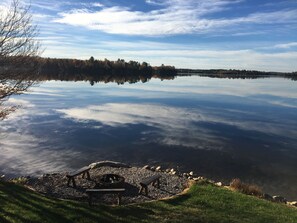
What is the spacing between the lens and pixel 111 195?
18.9 metres

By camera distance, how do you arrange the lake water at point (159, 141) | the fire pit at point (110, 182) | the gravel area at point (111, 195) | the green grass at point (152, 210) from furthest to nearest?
the lake water at point (159, 141) → the fire pit at point (110, 182) → the gravel area at point (111, 195) → the green grass at point (152, 210)

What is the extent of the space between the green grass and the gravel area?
1.42 meters

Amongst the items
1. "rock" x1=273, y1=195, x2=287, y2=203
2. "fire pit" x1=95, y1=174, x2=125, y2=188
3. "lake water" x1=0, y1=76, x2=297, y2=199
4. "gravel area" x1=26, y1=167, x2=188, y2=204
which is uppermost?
"fire pit" x1=95, y1=174, x2=125, y2=188

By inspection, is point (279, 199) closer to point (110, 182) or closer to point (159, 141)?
point (110, 182)

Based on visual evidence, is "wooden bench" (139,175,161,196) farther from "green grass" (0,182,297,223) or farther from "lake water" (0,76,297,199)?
"lake water" (0,76,297,199)

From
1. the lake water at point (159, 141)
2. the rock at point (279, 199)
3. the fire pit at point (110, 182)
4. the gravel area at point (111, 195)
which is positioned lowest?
the rock at point (279, 199)

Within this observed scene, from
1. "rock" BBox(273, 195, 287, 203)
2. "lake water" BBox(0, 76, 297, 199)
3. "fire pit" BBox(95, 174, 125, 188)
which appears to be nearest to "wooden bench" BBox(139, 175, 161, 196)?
"fire pit" BBox(95, 174, 125, 188)

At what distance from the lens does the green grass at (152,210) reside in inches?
555

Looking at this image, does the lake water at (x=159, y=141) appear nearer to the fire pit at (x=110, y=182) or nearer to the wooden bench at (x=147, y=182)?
the fire pit at (x=110, y=182)

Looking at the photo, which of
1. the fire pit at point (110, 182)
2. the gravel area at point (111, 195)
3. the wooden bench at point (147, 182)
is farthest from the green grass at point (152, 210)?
the fire pit at point (110, 182)

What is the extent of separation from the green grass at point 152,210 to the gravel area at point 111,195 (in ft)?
4.65

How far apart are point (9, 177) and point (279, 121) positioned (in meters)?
37.3

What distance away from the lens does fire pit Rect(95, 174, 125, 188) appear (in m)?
20.0

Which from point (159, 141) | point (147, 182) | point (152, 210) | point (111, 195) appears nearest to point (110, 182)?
point (111, 195)
